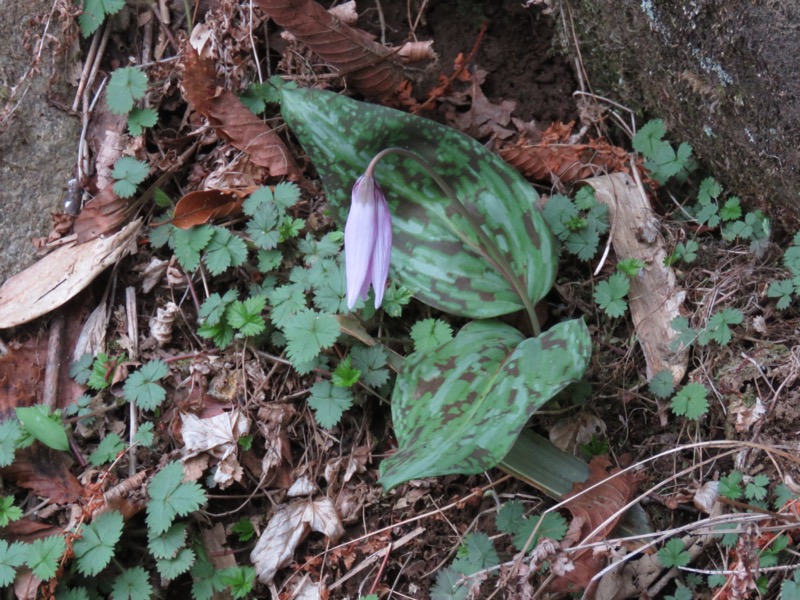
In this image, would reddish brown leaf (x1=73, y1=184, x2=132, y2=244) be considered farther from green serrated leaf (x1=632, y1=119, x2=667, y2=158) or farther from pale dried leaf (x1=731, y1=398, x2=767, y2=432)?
pale dried leaf (x1=731, y1=398, x2=767, y2=432)

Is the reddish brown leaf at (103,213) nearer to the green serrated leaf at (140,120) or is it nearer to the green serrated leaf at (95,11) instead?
the green serrated leaf at (140,120)

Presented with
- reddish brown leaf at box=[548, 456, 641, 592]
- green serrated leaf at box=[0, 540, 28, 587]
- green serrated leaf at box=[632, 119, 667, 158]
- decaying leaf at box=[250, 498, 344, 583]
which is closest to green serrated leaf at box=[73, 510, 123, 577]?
green serrated leaf at box=[0, 540, 28, 587]

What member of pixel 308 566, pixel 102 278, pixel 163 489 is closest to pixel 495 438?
pixel 308 566

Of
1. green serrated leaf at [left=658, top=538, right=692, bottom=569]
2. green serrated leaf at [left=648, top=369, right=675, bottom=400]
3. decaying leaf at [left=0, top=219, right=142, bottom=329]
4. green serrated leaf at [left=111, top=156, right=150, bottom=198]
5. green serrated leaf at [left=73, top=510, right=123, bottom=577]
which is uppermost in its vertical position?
green serrated leaf at [left=111, top=156, right=150, bottom=198]

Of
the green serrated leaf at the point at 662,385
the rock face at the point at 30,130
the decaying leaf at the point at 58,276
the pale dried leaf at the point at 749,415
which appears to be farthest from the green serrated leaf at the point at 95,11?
the pale dried leaf at the point at 749,415

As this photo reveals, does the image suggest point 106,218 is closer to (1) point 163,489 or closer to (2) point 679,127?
(1) point 163,489

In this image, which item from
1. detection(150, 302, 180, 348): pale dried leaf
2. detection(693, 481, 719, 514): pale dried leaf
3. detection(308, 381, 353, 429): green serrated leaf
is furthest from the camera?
detection(150, 302, 180, 348): pale dried leaf

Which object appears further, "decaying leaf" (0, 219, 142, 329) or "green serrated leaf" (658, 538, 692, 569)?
"decaying leaf" (0, 219, 142, 329)
